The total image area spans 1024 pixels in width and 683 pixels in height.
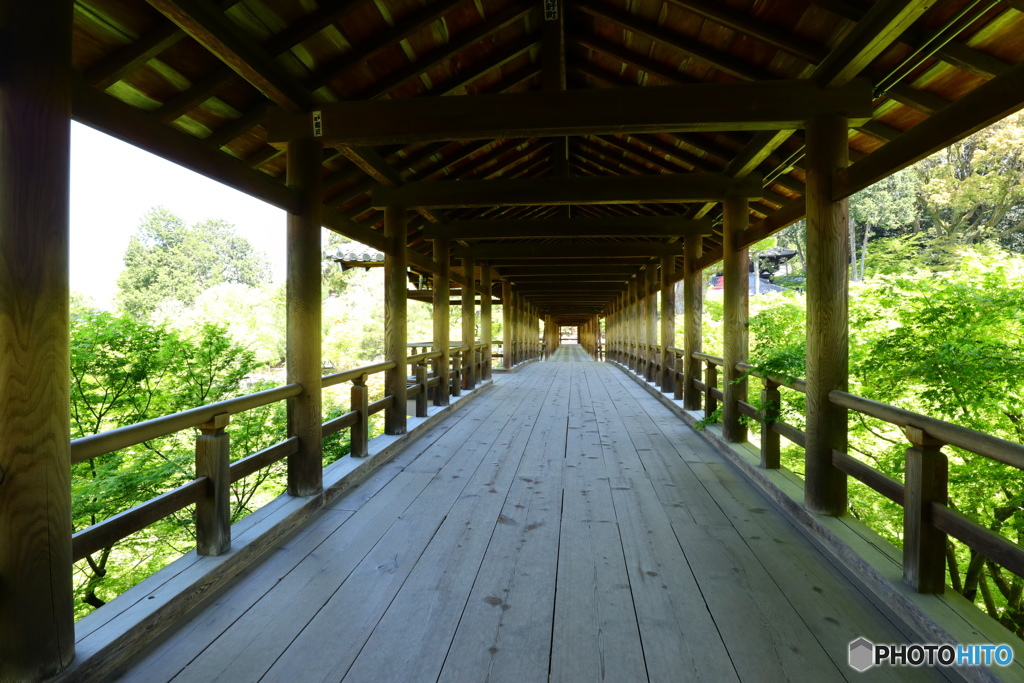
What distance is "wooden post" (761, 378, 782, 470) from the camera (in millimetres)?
3629

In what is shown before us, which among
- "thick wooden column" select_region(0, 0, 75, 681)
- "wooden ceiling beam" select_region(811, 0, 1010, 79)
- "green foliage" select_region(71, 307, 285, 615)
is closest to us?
"thick wooden column" select_region(0, 0, 75, 681)

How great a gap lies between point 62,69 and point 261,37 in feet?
4.76

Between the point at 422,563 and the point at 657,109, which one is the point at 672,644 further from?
the point at 657,109

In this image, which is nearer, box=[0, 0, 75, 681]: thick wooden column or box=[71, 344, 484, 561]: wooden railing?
box=[0, 0, 75, 681]: thick wooden column

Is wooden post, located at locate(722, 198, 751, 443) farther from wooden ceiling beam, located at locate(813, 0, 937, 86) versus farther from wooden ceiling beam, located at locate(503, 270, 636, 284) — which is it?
wooden ceiling beam, located at locate(503, 270, 636, 284)

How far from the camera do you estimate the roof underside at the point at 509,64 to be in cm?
231

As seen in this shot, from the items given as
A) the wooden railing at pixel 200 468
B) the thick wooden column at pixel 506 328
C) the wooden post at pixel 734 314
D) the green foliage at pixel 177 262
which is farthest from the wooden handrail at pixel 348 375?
the green foliage at pixel 177 262

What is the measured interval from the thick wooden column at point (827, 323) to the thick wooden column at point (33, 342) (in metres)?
3.32

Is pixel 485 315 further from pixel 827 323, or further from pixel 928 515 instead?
pixel 928 515

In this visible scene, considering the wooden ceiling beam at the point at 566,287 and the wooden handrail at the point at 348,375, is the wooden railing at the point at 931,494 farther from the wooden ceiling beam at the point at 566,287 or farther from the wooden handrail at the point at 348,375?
the wooden ceiling beam at the point at 566,287

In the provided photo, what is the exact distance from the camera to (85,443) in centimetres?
178

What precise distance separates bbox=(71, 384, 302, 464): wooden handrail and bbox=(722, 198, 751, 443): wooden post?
3763mm

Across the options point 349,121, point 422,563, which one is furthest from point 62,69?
point 422,563

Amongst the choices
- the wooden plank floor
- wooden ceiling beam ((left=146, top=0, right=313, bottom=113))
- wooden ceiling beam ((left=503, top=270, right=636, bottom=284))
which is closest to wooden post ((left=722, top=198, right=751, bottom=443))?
the wooden plank floor
